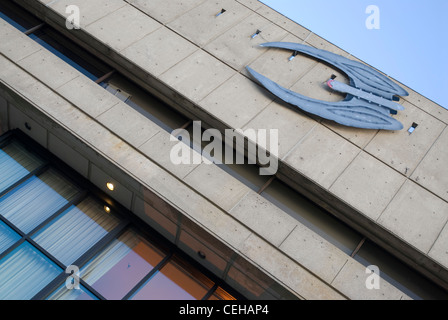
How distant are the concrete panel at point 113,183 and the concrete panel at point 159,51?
3592 mm

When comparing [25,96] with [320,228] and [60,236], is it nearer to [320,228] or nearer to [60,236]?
[60,236]

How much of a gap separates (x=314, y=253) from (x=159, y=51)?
8.18 meters

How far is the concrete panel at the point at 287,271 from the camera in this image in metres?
11.0

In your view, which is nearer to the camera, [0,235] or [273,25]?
[0,235]

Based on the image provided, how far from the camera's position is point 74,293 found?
12.2m

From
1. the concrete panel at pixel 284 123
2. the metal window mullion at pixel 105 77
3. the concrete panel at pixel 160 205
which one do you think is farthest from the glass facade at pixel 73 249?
the concrete panel at pixel 284 123

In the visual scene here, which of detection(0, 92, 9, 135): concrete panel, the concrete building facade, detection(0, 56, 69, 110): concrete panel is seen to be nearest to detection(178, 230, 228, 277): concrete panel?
the concrete building facade

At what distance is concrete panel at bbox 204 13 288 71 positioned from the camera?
1573cm

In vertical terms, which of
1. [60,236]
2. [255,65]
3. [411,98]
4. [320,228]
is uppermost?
[411,98]

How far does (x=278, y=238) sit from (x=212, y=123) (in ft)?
14.0

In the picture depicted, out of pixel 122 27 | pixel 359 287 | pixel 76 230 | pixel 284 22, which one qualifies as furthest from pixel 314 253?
pixel 122 27

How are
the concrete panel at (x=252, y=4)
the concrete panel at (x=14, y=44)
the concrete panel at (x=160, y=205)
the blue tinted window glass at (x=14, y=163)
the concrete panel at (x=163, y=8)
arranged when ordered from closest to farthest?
1. the concrete panel at (x=160, y=205)
2. the blue tinted window glass at (x=14, y=163)
3. the concrete panel at (x=14, y=44)
4. the concrete panel at (x=163, y=8)
5. the concrete panel at (x=252, y=4)

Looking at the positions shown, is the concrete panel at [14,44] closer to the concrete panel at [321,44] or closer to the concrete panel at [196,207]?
the concrete panel at [196,207]
